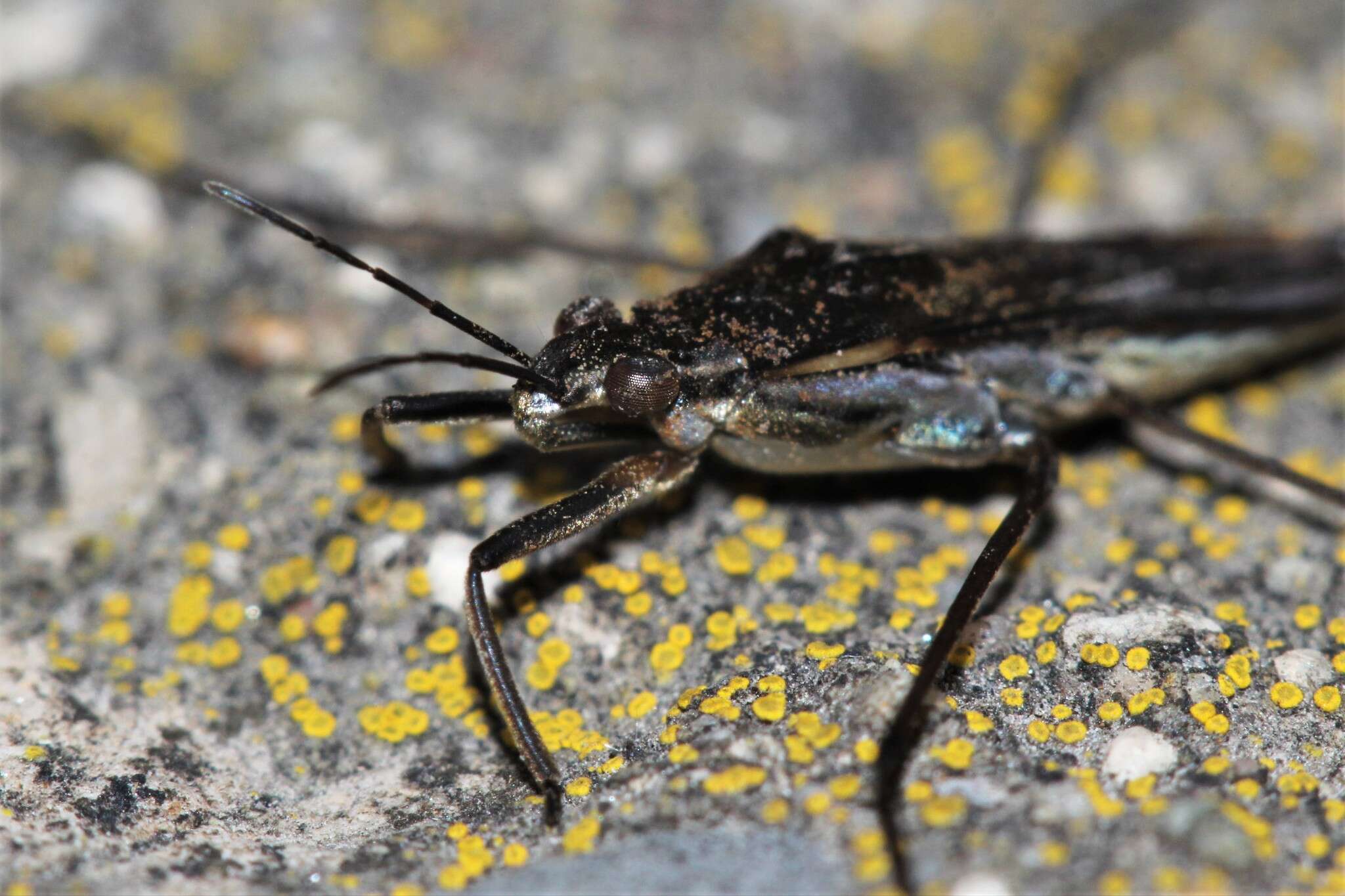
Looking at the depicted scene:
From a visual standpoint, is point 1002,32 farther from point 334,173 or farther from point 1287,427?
point 334,173

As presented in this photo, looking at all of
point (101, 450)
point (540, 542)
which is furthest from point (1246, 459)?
point (101, 450)

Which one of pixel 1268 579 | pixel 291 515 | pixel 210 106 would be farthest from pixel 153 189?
pixel 1268 579

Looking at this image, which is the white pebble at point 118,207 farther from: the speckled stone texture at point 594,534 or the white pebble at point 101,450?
the white pebble at point 101,450

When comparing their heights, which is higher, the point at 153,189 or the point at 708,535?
the point at 153,189

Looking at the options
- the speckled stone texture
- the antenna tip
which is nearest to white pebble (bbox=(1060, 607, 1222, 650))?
the speckled stone texture

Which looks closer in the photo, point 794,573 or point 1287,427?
point 794,573

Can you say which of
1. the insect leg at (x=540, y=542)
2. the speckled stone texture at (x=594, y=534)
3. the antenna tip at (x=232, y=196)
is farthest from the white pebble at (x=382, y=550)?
the antenna tip at (x=232, y=196)

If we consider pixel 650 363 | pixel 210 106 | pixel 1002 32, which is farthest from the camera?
pixel 1002 32
